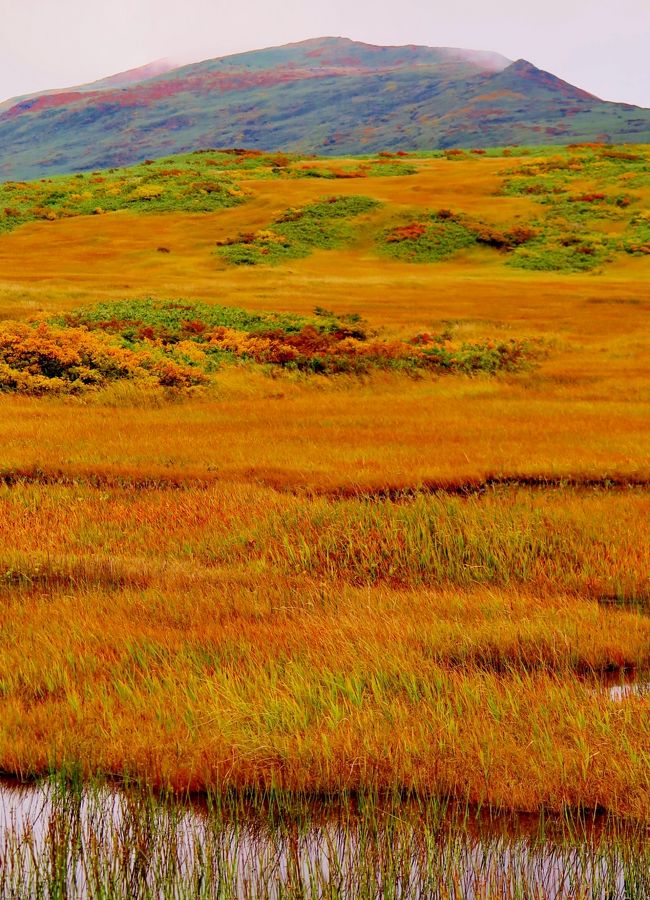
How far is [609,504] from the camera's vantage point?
12469 mm

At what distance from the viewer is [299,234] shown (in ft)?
189

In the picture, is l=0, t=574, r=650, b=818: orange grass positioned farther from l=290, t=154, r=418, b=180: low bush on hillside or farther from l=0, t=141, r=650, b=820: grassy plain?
l=290, t=154, r=418, b=180: low bush on hillside

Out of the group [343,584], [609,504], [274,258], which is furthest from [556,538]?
[274,258]

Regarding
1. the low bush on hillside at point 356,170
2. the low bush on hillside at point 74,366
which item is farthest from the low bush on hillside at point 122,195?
the low bush on hillside at point 74,366

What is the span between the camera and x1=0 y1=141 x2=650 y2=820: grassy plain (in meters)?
5.75

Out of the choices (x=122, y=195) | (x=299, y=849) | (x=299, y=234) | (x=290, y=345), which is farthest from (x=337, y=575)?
(x=122, y=195)

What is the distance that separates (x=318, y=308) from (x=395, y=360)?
917 cm

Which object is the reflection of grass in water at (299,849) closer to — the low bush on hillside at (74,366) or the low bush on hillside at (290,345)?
the low bush on hillside at (74,366)

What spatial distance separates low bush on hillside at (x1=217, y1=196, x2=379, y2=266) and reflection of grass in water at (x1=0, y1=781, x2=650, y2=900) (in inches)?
1879

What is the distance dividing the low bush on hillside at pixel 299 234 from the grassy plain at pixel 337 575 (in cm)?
2536

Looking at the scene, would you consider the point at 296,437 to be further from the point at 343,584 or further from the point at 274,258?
the point at 274,258

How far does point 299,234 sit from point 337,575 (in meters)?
49.6

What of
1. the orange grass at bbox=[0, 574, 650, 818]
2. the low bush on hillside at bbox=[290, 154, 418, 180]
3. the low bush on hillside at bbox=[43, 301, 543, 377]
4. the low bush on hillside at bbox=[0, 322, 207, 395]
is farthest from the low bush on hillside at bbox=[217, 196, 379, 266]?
the orange grass at bbox=[0, 574, 650, 818]

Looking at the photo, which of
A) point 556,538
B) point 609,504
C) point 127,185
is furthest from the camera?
point 127,185
